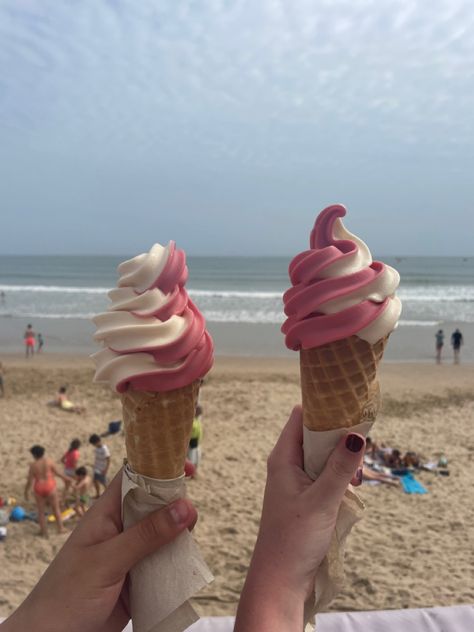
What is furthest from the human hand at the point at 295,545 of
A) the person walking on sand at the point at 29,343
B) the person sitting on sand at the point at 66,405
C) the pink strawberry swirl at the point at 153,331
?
the person walking on sand at the point at 29,343

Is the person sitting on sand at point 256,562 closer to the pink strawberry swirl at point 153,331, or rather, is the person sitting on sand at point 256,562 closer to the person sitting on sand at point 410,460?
the pink strawberry swirl at point 153,331

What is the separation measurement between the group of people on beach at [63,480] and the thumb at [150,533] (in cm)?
455

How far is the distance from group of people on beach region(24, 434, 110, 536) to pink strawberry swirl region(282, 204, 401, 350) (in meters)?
5.01

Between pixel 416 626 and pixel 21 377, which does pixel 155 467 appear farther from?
pixel 21 377

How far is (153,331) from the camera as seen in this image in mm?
2223

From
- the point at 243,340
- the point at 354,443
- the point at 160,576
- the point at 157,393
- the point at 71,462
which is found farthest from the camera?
the point at 243,340

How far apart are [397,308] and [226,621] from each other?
2023mm

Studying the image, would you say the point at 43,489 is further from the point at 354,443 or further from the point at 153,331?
the point at 354,443

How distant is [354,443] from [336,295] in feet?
2.03

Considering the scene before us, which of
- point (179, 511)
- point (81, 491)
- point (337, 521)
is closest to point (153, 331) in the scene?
point (179, 511)

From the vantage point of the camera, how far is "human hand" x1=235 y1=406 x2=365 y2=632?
6.28 ft

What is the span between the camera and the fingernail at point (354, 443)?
2016mm

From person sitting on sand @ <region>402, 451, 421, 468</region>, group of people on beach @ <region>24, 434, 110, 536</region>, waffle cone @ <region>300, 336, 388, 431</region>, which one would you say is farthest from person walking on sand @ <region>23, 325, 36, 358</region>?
waffle cone @ <region>300, 336, 388, 431</region>

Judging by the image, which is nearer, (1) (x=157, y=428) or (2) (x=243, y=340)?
(1) (x=157, y=428)
